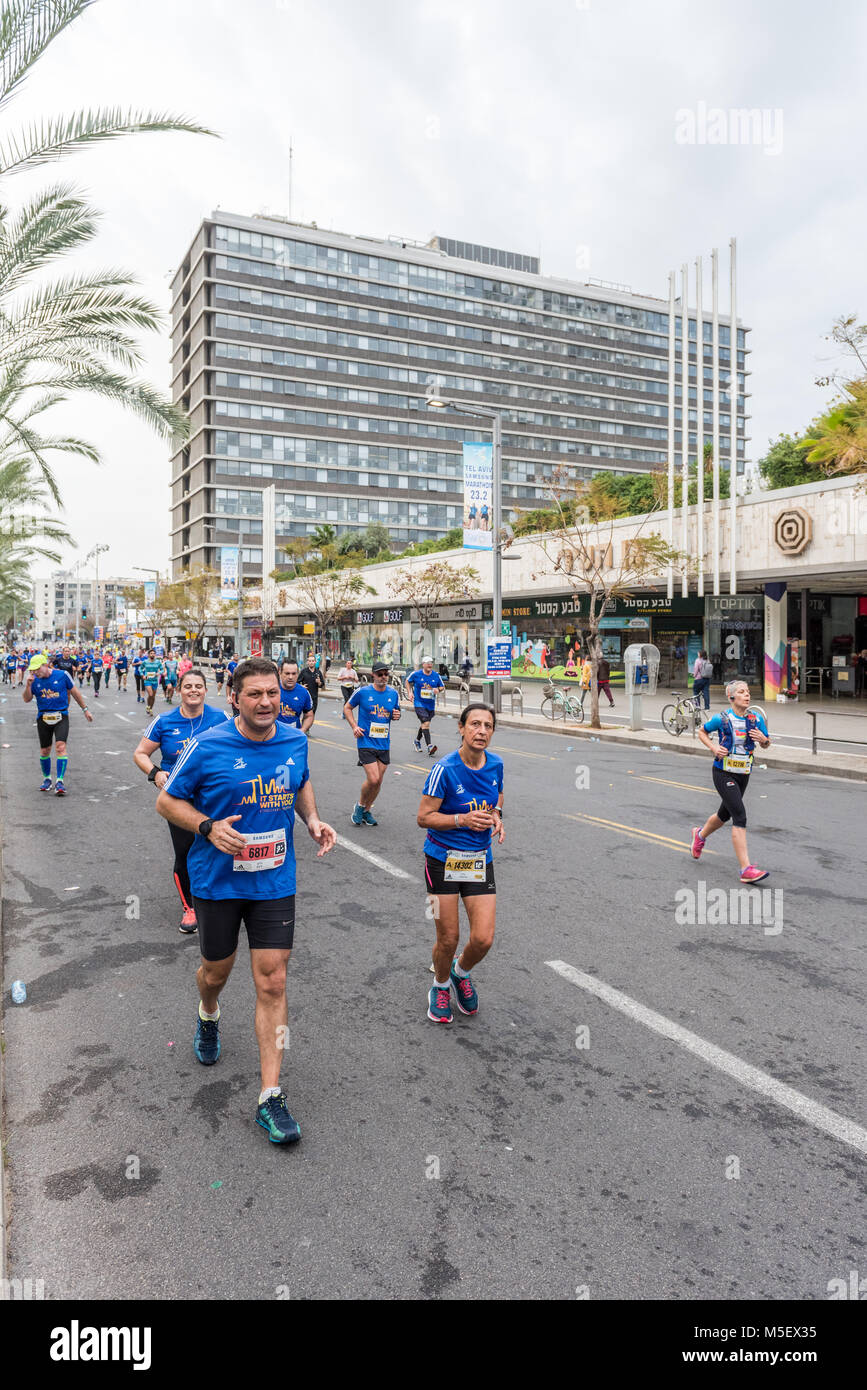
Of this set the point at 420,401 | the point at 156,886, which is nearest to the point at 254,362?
the point at 420,401

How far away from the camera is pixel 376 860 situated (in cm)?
816

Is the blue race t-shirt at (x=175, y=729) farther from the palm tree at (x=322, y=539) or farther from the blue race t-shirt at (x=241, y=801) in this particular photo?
the palm tree at (x=322, y=539)

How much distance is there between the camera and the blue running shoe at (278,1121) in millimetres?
3416

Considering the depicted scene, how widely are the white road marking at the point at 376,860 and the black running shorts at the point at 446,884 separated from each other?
2902 mm

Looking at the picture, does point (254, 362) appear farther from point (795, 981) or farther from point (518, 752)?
point (795, 981)

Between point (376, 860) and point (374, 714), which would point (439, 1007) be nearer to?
point (376, 860)

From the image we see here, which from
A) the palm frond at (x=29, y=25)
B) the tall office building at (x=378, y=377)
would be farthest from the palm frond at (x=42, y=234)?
the tall office building at (x=378, y=377)

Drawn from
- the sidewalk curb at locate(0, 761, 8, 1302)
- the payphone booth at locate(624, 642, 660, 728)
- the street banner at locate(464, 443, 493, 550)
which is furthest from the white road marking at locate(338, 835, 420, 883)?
the street banner at locate(464, 443, 493, 550)

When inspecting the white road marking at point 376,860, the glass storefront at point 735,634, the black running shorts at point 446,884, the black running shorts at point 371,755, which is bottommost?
the white road marking at point 376,860

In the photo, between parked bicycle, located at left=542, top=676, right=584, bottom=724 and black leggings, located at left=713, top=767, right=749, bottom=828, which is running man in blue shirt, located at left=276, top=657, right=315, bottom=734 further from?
parked bicycle, located at left=542, top=676, right=584, bottom=724

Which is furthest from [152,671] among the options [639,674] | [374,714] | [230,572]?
[230,572]
